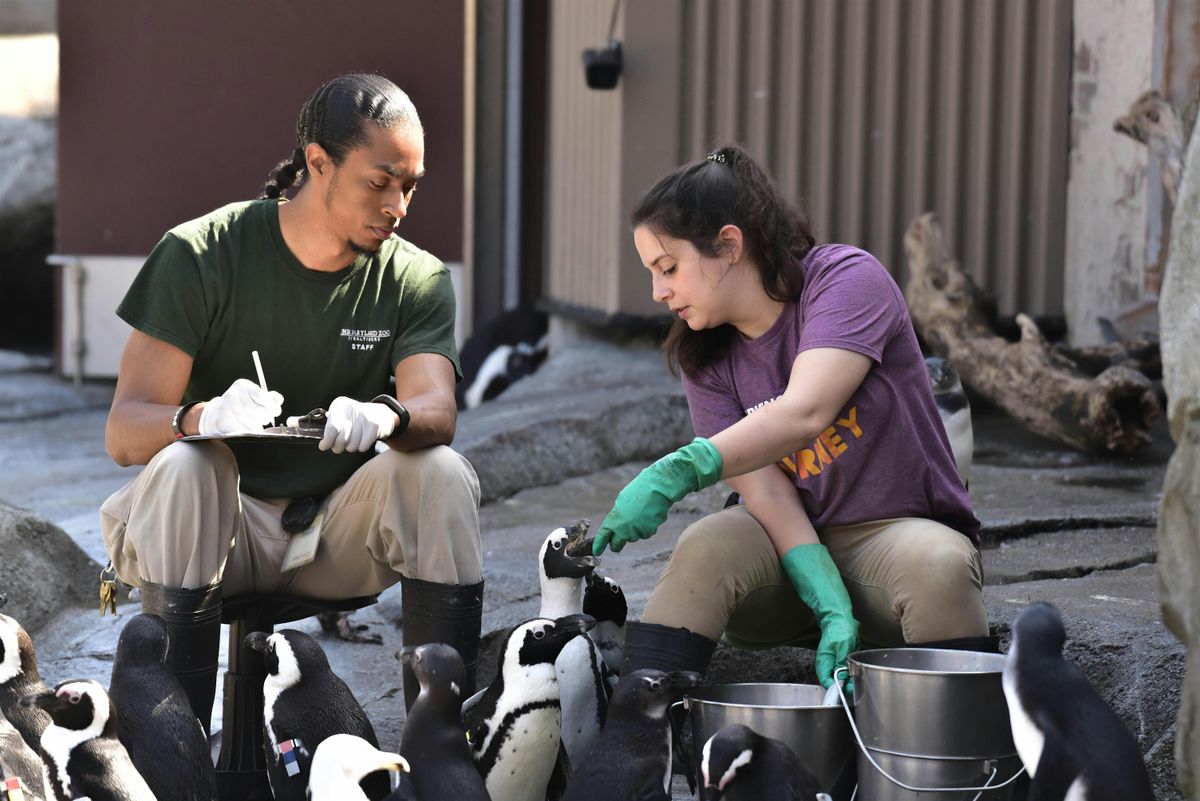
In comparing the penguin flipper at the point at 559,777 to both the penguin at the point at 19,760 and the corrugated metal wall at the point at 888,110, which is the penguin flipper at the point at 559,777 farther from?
the corrugated metal wall at the point at 888,110

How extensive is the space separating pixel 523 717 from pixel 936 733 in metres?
0.94

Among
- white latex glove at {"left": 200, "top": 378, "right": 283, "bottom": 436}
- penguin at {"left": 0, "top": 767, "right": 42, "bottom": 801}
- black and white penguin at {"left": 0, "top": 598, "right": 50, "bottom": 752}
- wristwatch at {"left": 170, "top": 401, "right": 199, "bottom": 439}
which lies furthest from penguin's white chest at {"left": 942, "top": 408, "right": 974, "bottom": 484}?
penguin at {"left": 0, "top": 767, "right": 42, "bottom": 801}

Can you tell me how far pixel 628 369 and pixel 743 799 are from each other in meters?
4.86

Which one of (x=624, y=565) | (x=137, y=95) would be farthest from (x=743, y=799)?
(x=137, y=95)

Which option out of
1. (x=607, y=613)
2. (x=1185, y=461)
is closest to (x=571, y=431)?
(x=607, y=613)

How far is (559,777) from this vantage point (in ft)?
11.2

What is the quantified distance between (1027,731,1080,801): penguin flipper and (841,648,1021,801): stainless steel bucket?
0.19 m

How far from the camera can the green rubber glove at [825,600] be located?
9.95ft

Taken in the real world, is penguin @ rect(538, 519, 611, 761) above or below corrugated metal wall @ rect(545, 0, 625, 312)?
below

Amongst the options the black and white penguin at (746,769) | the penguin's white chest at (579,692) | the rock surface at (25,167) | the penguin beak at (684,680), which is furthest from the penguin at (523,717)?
the rock surface at (25,167)

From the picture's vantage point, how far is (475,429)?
251 inches

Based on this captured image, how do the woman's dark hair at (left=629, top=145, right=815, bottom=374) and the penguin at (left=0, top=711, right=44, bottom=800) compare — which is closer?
the penguin at (left=0, top=711, right=44, bottom=800)

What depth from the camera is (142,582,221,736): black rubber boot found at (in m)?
3.13

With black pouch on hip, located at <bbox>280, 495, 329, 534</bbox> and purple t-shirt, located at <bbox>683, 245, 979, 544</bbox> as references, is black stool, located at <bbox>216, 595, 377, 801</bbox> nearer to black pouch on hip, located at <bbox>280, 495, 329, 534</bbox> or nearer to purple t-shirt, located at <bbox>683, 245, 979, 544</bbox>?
black pouch on hip, located at <bbox>280, 495, 329, 534</bbox>
